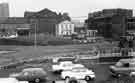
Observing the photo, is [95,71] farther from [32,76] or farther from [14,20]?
[14,20]

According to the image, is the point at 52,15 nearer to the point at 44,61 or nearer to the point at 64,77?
the point at 44,61

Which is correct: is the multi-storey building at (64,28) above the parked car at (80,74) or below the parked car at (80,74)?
above

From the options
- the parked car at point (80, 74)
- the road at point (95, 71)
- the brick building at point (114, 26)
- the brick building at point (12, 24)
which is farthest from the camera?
the brick building at point (12, 24)

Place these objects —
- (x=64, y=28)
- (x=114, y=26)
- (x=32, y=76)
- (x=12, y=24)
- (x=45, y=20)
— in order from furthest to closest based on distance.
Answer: (x=45, y=20), (x=64, y=28), (x=12, y=24), (x=114, y=26), (x=32, y=76)

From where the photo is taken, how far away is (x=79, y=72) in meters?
9.39

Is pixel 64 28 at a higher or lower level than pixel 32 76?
higher

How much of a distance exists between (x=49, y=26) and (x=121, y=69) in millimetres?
36028

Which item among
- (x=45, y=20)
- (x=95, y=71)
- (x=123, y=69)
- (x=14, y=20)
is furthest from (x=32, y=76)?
(x=14, y=20)

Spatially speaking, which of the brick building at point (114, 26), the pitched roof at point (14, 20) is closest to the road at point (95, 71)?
the brick building at point (114, 26)

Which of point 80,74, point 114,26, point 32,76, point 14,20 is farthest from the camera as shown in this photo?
point 14,20

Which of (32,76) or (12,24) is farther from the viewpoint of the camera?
(12,24)

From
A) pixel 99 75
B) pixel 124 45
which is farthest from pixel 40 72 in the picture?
pixel 124 45

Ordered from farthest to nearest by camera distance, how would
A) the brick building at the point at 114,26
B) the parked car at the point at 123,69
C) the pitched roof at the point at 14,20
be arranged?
the pitched roof at the point at 14,20, the brick building at the point at 114,26, the parked car at the point at 123,69

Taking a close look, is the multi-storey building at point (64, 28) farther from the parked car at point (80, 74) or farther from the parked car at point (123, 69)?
the parked car at point (80, 74)
